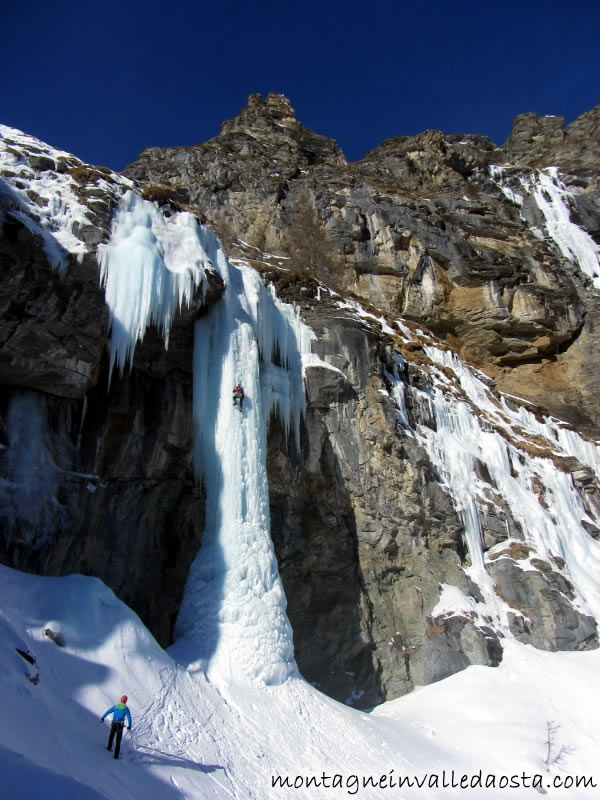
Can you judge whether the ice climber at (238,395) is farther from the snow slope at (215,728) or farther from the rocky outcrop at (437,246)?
the rocky outcrop at (437,246)

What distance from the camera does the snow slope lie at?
642 cm

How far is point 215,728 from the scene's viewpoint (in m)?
8.98

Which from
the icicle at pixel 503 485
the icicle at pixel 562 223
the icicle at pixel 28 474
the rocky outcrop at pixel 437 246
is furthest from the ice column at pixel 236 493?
the icicle at pixel 562 223

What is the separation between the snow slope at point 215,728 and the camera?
6.42 m

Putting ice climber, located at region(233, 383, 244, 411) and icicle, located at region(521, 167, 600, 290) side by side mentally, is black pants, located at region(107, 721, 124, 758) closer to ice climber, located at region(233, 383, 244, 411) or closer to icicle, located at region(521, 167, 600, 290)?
ice climber, located at region(233, 383, 244, 411)

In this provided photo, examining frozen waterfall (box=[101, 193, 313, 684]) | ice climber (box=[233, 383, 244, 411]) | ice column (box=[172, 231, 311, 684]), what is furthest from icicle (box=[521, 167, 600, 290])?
ice climber (box=[233, 383, 244, 411])

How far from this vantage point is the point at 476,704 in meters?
13.1

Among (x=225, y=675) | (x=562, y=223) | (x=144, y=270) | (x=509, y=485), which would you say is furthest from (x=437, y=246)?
→ (x=225, y=675)

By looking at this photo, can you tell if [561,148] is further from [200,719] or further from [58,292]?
[200,719]

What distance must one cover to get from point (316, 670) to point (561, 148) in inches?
1804

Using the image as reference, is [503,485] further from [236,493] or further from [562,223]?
[562,223]

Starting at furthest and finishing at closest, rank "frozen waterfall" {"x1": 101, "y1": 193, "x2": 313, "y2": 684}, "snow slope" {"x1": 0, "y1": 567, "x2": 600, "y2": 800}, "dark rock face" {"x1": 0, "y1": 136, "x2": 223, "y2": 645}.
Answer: "frozen waterfall" {"x1": 101, "y1": 193, "x2": 313, "y2": 684} < "dark rock face" {"x1": 0, "y1": 136, "x2": 223, "y2": 645} < "snow slope" {"x1": 0, "y1": 567, "x2": 600, "y2": 800}

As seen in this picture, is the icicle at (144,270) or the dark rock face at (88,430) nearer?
the dark rock face at (88,430)


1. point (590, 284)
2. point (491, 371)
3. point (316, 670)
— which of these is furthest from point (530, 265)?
point (316, 670)
